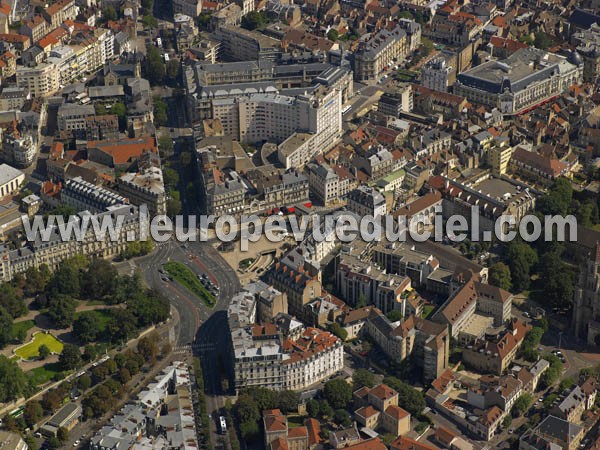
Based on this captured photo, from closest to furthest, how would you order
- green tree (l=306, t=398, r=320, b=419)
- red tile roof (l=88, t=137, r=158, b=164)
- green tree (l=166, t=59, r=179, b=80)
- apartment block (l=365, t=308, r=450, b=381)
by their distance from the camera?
green tree (l=306, t=398, r=320, b=419) → apartment block (l=365, t=308, r=450, b=381) → red tile roof (l=88, t=137, r=158, b=164) → green tree (l=166, t=59, r=179, b=80)

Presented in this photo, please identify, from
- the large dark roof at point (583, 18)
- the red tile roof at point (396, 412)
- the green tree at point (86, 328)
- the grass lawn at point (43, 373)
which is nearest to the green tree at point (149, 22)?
the large dark roof at point (583, 18)

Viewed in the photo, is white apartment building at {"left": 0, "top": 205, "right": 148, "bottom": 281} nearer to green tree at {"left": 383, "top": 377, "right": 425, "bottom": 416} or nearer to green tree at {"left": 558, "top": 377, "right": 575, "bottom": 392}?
green tree at {"left": 383, "top": 377, "right": 425, "bottom": 416}

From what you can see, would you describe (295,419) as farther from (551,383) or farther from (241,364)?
(551,383)

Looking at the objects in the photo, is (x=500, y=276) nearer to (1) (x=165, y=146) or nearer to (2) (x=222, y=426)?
(2) (x=222, y=426)

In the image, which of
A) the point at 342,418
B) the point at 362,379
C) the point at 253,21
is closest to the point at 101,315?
the point at 362,379

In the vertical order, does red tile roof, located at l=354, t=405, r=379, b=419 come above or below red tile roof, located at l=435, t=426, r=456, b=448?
above

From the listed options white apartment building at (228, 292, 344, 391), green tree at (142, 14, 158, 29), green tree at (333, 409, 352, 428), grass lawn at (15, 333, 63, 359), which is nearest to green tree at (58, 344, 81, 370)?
grass lawn at (15, 333, 63, 359)

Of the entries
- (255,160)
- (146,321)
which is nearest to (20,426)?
(146,321)
